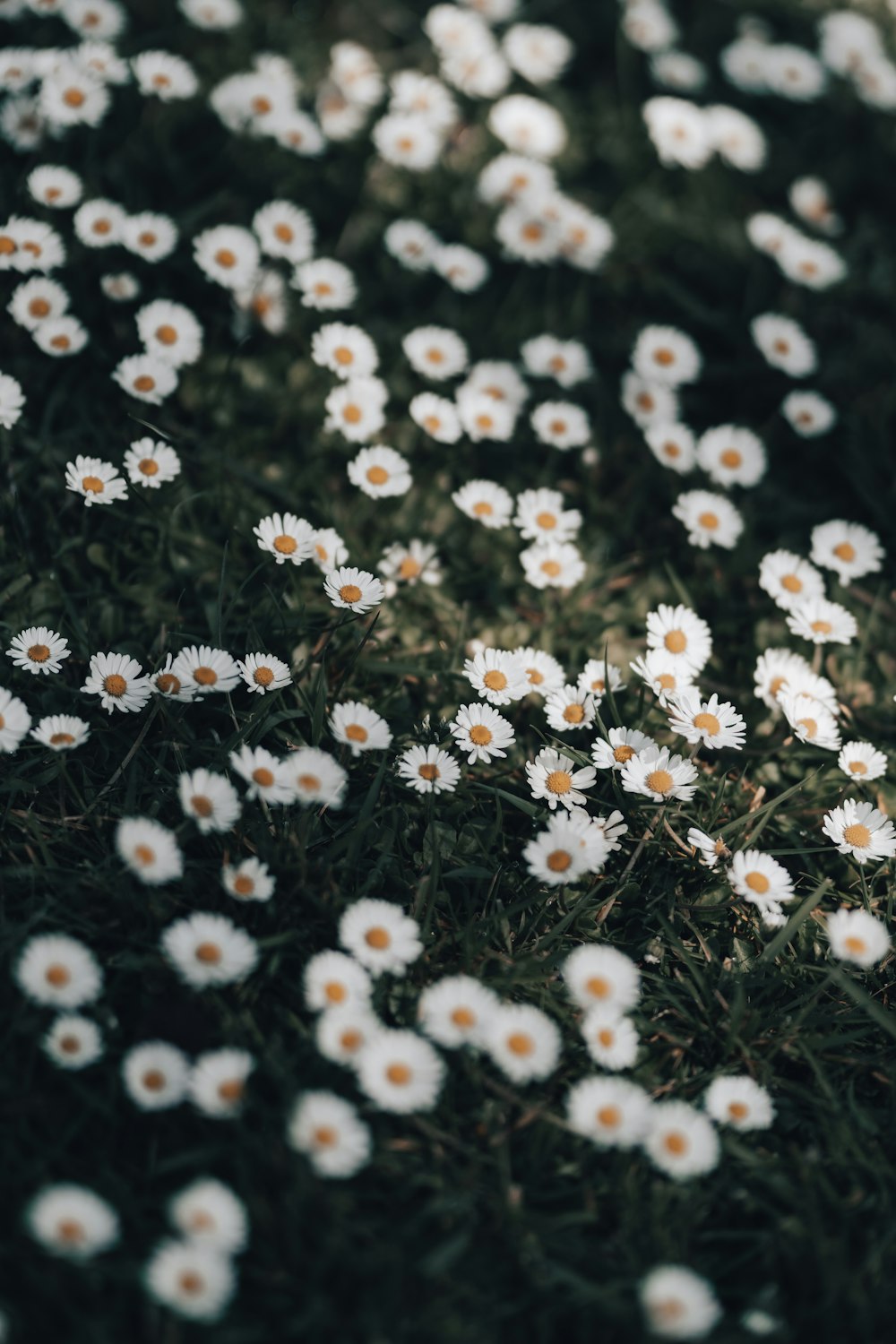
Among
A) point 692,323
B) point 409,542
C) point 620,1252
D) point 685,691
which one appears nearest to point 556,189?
point 692,323

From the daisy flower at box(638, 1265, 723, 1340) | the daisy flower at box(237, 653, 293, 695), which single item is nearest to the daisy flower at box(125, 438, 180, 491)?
the daisy flower at box(237, 653, 293, 695)

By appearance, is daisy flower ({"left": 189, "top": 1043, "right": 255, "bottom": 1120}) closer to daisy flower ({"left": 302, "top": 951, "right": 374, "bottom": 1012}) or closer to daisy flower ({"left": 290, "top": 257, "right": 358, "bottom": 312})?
daisy flower ({"left": 302, "top": 951, "right": 374, "bottom": 1012})

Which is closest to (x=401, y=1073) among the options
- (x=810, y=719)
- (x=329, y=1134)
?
(x=329, y=1134)

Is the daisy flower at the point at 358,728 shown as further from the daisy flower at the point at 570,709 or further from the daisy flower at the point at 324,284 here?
the daisy flower at the point at 324,284

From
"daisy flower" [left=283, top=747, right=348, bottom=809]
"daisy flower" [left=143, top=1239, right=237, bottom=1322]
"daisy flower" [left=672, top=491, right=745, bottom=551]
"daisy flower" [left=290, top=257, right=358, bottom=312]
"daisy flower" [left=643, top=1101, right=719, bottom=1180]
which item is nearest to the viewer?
"daisy flower" [left=143, top=1239, right=237, bottom=1322]

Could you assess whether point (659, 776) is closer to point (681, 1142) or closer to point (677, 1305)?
point (681, 1142)

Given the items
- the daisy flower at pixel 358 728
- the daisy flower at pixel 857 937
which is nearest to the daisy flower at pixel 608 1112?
the daisy flower at pixel 857 937

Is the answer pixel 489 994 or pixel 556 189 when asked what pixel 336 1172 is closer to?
pixel 489 994
